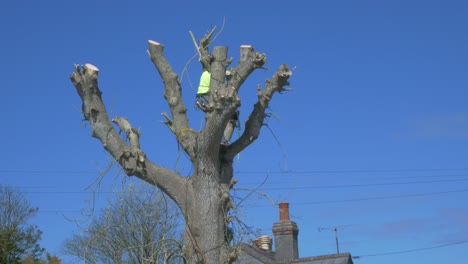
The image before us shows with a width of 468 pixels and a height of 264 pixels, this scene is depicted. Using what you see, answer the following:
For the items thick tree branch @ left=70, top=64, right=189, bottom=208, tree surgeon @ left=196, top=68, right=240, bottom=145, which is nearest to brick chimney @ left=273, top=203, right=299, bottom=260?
tree surgeon @ left=196, top=68, right=240, bottom=145

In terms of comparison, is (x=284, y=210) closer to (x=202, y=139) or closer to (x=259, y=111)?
(x=259, y=111)

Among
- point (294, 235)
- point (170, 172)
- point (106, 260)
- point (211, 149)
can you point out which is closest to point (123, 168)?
point (170, 172)

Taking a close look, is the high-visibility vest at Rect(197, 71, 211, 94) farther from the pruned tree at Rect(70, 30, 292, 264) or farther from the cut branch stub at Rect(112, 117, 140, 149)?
the cut branch stub at Rect(112, 117, 140, 149)

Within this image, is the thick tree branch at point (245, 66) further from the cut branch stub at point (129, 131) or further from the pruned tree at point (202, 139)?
the cut branch stub at point (129, 131)

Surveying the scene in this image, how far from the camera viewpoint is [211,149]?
291 inches

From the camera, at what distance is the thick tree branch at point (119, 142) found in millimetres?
7602

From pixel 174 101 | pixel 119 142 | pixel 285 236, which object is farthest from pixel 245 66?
pixel 285 236

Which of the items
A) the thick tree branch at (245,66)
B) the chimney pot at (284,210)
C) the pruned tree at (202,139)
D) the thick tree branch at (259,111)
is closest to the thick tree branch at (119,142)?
the pruned tree at (202,139)

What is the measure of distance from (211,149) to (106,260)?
21292mm

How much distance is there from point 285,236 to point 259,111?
17.0 meters

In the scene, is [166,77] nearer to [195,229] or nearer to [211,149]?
[211,149]

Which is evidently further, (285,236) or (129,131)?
(285,236)

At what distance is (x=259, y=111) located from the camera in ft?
26.0

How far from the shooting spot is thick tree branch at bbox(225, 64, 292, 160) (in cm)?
778
